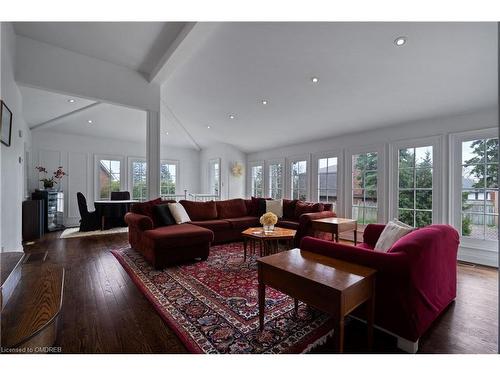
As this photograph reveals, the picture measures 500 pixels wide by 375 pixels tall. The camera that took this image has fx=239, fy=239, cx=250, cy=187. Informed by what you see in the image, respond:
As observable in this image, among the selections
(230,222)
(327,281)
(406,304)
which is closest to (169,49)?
(230,222)

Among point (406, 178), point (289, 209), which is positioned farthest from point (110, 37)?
point (406, 178)

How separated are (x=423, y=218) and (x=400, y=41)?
2690 mm

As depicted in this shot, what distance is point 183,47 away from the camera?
3180mm

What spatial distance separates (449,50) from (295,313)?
298 centimetres

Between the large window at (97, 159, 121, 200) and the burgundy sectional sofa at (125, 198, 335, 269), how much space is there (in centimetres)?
348

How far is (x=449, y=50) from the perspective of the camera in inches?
96.1

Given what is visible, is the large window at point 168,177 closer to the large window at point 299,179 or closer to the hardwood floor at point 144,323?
the large window at point 299,179

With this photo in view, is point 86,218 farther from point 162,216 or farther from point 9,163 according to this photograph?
point 9,163

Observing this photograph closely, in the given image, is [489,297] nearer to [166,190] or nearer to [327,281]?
[327,281]

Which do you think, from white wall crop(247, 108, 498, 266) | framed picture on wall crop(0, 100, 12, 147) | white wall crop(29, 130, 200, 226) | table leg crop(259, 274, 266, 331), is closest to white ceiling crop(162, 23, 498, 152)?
white wall crop(247, 108, 498, 266)

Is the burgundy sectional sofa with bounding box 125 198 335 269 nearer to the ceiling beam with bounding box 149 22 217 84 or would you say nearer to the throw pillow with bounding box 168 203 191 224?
the throw pillow with bounding box 168 203 191 224

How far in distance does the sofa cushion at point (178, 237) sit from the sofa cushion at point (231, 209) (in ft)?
4.71

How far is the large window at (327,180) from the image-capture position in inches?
199

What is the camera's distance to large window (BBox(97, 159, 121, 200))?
6637 millimetres
